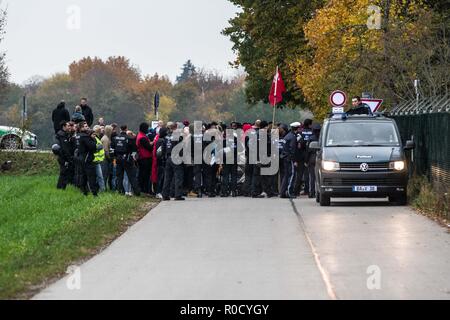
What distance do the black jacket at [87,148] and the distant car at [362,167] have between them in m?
5.06

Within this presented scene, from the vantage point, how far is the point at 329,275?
13.8m

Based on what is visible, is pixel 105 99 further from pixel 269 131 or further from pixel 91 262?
pixel 91 262

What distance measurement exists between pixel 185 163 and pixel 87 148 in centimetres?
322

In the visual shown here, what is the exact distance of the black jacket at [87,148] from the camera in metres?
28.0

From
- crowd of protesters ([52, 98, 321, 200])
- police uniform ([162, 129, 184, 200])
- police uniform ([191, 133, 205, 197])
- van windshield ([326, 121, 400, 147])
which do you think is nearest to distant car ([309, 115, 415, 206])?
van windshield ([326, 121, 400, 147])

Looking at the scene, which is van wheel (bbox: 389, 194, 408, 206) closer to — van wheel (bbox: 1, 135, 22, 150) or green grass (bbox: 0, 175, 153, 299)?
green grass (bbox: 0, 175, 153, 299)

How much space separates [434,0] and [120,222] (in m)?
32.3

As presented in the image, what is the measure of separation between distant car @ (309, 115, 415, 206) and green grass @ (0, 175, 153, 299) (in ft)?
13.2

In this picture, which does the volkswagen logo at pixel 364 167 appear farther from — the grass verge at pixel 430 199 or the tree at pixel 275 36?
the tree at pixel 275 36

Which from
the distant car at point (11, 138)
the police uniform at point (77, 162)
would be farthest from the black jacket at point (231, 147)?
the distant car at point (11, 138)

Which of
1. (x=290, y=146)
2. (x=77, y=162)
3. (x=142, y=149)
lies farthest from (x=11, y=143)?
(x=290, y=146)

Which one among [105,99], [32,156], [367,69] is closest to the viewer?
[367,69]

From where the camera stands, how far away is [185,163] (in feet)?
100

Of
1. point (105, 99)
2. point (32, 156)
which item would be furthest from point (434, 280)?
point (105, 99)
